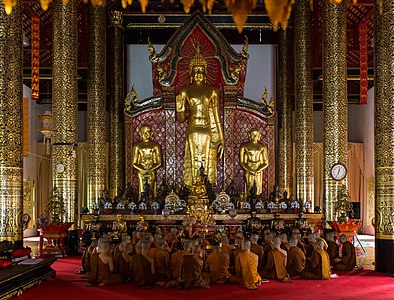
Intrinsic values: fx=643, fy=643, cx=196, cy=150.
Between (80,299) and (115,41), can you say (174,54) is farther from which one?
(80,299)

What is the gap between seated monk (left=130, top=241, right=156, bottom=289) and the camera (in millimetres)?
8711

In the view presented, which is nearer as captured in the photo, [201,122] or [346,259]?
[346,259]

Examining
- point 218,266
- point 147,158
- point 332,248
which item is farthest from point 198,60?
point 218,266

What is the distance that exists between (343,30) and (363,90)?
3954mm

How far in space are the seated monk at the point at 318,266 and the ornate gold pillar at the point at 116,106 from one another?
9.57 m

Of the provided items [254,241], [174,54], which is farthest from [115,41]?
[254,241]

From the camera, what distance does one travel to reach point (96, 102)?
1602cm

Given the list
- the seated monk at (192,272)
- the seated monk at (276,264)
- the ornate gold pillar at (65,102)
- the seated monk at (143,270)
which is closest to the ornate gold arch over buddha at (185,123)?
the ornate gold pillar at (65,102)

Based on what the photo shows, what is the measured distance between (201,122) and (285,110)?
304 cm

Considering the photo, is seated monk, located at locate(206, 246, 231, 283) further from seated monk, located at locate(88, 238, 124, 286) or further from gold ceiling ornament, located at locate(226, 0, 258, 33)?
gold ceiling ornament, located at locate(226, 0, 258, 33)

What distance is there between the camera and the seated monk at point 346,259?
10.4 m

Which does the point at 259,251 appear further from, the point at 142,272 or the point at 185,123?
the point at 185,123

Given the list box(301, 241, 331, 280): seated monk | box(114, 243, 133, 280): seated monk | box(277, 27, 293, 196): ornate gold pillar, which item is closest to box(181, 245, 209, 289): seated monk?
box(114, 243, 133, 280): seated monk

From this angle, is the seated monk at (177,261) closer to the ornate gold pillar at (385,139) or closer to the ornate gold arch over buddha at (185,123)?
the ornate gold pillar at (385,139)
